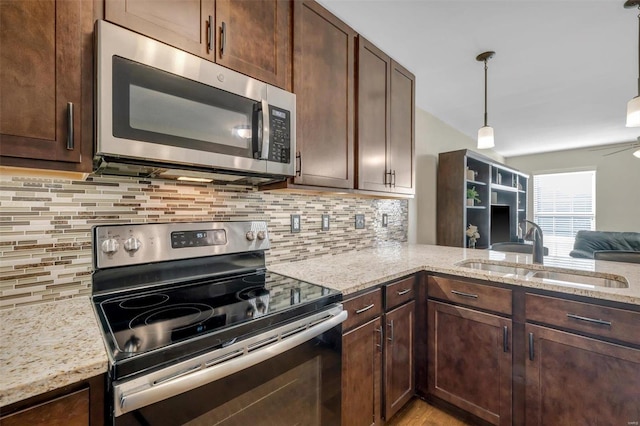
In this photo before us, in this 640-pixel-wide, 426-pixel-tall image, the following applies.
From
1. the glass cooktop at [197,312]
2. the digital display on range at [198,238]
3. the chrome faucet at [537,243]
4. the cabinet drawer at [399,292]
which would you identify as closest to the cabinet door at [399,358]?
the cabinet drawer at [399,292]

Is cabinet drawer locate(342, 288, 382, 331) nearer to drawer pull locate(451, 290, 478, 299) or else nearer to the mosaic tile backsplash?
drawer pull locate(451, 290, 478, 299)

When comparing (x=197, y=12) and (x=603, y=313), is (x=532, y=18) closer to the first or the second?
(x=603, y=313)

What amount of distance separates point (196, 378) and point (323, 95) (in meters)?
1.45

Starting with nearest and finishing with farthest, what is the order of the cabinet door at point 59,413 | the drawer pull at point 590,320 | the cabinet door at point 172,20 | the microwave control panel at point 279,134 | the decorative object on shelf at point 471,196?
the cabinet door at point 59,413, the cabinet door at point 172,20, the drawer pull at point 590,320, the microwave control panel at point 279,134, the decorative object on shelf at point 471,196

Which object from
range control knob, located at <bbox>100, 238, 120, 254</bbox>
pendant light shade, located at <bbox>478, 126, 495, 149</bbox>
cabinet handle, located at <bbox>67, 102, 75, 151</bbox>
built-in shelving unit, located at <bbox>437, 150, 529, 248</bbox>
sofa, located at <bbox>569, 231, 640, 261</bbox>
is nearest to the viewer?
cabinet handle, located at <bbox>67, 102, 75, 151</bbox>

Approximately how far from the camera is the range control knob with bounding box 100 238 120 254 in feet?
3.70

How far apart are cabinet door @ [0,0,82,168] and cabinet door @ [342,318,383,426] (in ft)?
4.06

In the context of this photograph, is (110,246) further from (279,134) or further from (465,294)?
(465,294)

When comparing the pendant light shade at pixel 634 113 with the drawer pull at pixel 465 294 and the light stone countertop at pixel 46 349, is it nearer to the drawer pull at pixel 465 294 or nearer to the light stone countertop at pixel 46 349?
the drawer pull at pixel 465 294

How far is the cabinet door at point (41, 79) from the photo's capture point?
0.79 metres

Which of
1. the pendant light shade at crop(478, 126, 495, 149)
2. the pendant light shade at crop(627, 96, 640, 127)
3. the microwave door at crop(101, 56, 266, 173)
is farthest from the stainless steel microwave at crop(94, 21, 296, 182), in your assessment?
the pendant light shade at crop(627, 96, 640, 127)

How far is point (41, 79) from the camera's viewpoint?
0.83 metres

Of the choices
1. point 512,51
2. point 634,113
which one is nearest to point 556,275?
point 634,113

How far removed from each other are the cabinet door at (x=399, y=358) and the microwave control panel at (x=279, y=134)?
0.96 metres
